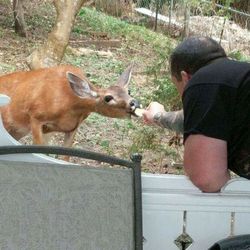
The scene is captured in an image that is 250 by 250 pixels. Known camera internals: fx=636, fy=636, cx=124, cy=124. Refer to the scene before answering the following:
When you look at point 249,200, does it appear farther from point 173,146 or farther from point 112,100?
point 173,146

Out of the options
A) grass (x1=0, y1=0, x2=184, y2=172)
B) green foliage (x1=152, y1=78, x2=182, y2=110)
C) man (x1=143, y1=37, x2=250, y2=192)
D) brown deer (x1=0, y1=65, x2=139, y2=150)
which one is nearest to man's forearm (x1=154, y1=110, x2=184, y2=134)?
man (x1=143, y1=37, x2=250, y2=192)

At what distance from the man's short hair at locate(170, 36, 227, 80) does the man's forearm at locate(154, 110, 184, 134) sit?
34 cm

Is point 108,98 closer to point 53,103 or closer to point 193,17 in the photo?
point 53,103

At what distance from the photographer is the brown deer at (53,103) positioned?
223 inches

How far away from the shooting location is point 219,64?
9.13 feet

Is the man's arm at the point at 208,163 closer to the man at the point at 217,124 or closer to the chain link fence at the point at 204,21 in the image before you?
the man at the point at 217,124

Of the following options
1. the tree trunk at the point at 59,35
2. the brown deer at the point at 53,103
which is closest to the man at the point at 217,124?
the brown deer at the point at 53,103

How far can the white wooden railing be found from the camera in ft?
8.75

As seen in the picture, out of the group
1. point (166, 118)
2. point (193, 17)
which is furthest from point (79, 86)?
point (193, 17)

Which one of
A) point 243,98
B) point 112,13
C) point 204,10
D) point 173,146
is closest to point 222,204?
point 243,98

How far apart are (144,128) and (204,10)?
4.68m

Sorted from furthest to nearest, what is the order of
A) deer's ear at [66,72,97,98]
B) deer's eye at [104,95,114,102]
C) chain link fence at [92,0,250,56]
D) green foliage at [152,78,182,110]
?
chain link fence at [92,0,250,56] < green foliage at [152,78,182,110] < deer's eye at [104,95,114,102] < deer's ear at [66,72,97,98]

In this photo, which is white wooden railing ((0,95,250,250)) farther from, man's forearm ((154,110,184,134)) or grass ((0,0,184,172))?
grass ((0,0,184,172))

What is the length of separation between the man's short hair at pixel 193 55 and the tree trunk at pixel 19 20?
26.6 feet
